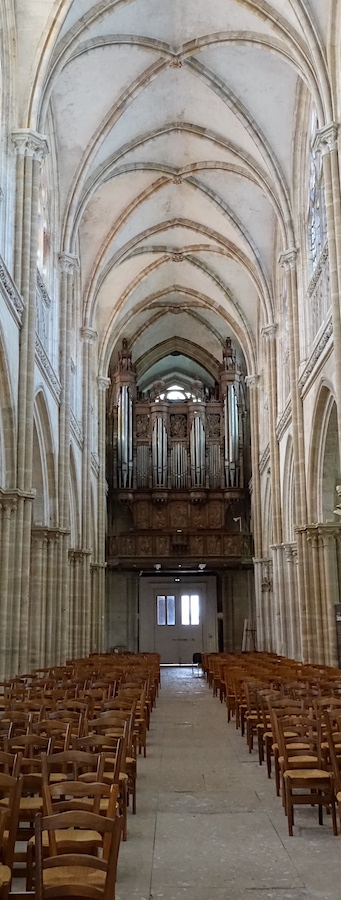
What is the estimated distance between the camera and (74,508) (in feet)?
96.1

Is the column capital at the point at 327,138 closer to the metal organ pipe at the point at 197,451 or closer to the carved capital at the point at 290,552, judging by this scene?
the carved capital at the point at 290,552

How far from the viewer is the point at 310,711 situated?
9.46 meters

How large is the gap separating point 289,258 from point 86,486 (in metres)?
11.0

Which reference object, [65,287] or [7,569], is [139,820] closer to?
[7,569]

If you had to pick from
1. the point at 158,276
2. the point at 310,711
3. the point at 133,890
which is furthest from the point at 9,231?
the point at 158,276

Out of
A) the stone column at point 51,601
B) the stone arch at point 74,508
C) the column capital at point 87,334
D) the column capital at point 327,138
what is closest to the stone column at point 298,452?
the stone column at point 51,601

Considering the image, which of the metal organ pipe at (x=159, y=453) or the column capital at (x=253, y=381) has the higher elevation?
the column capital at (x=253, y=381)

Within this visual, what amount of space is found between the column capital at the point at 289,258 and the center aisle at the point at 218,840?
16.5 m

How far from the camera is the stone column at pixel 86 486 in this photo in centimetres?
2942

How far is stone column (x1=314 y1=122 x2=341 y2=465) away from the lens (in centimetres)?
1673

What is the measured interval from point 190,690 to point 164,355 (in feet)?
76.1

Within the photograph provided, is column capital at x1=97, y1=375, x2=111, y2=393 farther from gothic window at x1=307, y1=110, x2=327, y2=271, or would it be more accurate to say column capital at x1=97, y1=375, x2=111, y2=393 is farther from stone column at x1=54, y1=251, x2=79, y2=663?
gothic window at x1=307, y1=110, x2=327, y2=271

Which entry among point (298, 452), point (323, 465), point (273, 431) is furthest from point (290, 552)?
point (323, 465)

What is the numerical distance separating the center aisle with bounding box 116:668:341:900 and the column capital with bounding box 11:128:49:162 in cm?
1281
